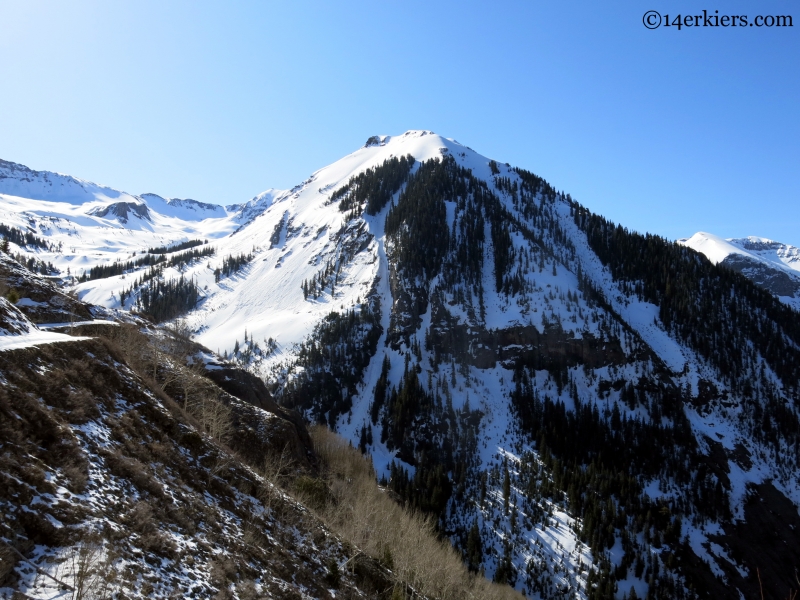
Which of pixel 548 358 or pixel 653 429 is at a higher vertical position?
pixel 548 358

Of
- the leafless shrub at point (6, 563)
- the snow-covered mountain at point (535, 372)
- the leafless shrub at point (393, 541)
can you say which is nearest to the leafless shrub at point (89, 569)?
the leafless shrub at point (6, 563)

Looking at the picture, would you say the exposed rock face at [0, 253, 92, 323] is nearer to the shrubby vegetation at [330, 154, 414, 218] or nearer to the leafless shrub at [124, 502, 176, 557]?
the leafless shrub at [124, 502, 176, 557]

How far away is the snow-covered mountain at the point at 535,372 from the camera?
281 feet

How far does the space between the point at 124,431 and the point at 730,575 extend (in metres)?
112

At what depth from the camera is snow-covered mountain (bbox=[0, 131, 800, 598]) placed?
3369 inches

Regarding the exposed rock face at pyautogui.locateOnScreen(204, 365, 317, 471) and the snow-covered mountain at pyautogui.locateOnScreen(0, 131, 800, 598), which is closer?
the exposed rock face at pyautogui.locateOnScreen(204, 365, 317, 471)

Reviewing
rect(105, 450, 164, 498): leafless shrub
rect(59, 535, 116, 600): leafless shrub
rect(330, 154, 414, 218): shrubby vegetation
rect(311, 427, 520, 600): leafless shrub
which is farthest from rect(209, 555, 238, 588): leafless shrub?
rect(330, 154, 414, 218): shrubby vegetation

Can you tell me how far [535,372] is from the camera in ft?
418

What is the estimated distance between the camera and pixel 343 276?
526 feet

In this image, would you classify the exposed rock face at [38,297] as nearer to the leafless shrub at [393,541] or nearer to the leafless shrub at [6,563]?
the leafless shrub at [393,541]

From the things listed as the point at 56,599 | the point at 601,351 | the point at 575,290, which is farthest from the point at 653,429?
the point at 56,599

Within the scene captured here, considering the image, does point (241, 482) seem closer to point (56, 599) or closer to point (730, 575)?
point (56, 599)

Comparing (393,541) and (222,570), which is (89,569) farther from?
(393,541)

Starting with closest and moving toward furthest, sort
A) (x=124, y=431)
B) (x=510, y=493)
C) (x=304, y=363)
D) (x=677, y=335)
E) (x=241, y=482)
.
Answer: (x=124, y=431) → (x=241, y=482) → (x=510, y=493) → (x=304, y=363) → (x=677, y=335)
